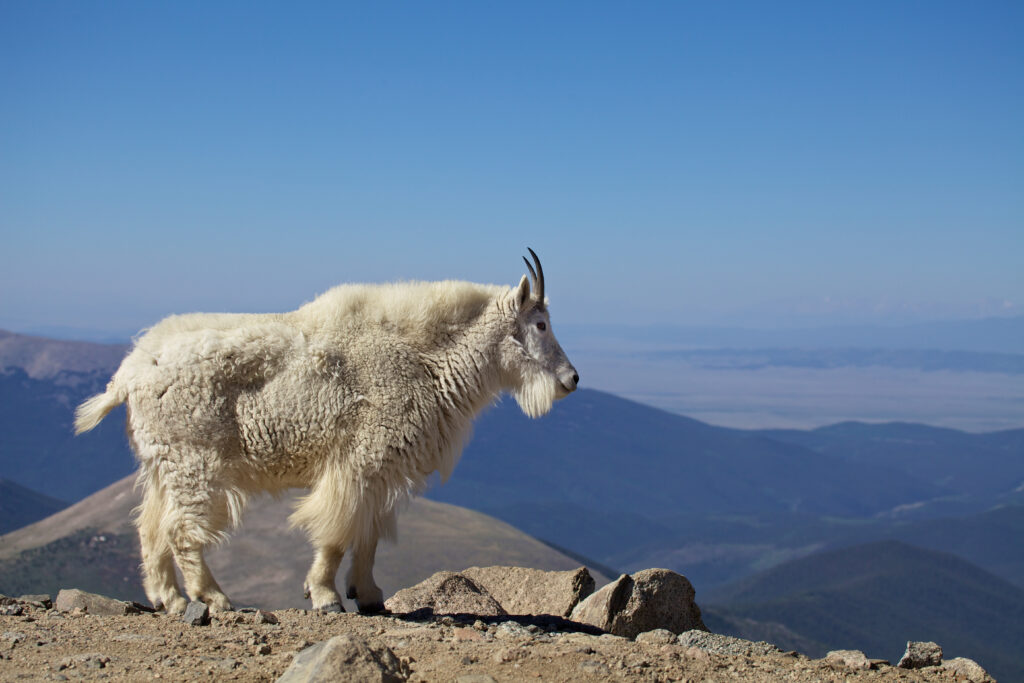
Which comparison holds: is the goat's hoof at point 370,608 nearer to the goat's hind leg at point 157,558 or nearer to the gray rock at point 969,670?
the goat's hind leg at point 157,558

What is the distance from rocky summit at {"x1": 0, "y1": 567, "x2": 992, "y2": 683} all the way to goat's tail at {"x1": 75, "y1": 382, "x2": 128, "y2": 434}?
1669 mm

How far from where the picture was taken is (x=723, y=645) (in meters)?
8.04

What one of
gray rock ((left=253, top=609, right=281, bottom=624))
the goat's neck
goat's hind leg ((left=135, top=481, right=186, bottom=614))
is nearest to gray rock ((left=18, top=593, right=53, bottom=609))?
goat's hind leg ((left=135, top=481, right=186, bottom=614))

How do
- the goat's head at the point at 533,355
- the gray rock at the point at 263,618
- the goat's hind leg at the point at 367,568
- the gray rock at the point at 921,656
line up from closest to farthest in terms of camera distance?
the gray rock at the point at 921,656 → the gray rock at the point at 263,618 → the goat's hind leg at the point at 367,568 → the goat's head at the point at 533,355

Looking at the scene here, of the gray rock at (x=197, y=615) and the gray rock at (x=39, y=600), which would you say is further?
the gray rock at (x=39, y=600)

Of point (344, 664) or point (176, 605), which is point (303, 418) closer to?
point (176, 605)

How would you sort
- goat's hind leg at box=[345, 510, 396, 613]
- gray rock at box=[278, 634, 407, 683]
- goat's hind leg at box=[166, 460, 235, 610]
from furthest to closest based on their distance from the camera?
goat's hind leg at box=[345, 510, 396, 613] → goat's hind leg at box=[166, 460, 235, 610] → gray rock at box=[278, 634, 407, 683]

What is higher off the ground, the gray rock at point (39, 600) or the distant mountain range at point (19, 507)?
the gray rock at point (39, 600)

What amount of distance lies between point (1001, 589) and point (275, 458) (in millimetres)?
124413

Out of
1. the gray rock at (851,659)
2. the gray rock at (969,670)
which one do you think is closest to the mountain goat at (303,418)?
the gray rock at (851,659)

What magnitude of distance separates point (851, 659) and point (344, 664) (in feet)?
14.2

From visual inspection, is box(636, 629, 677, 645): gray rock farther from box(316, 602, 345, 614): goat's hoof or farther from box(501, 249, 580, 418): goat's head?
box(316, 602, 345, 614): goat's hoof

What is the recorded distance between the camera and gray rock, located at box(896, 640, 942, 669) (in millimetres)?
7637

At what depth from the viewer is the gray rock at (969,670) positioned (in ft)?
23.4
